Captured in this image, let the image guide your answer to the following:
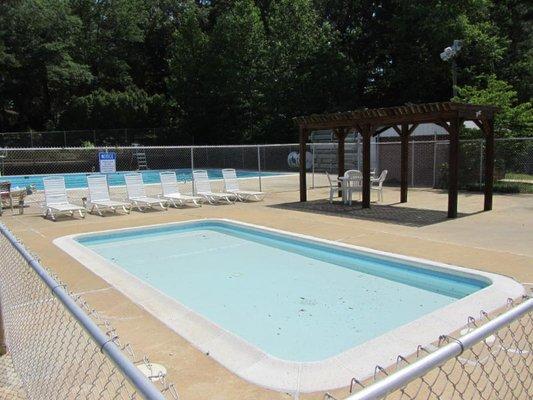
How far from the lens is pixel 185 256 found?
9609 mm

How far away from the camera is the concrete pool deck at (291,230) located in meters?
4.19

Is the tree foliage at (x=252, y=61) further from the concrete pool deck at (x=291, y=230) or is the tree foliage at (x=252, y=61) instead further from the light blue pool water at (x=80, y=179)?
the concrete pool deck at (x=291, y=230)

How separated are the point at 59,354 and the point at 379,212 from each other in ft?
32.9

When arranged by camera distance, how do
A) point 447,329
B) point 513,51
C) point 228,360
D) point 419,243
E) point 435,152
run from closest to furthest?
point 228,360 < point 447,329 < point 419,243 < point 435,152 < point 513,51

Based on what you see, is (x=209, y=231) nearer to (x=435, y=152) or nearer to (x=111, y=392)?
(x=111, y=392)

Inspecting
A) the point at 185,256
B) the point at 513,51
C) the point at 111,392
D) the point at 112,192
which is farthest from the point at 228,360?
the point at 513,51

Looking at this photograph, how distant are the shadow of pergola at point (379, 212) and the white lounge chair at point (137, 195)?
3.49m

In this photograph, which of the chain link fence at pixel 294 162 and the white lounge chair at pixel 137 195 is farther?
the chain link fence at pixel 294 162

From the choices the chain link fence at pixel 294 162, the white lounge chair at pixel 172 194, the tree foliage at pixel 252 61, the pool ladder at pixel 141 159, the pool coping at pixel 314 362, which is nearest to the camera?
the pool coping at pixel 314 362

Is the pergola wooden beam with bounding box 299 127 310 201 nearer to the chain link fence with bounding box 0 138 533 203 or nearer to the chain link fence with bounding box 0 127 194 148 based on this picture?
the chain link fence with bounding box 0 138 533 203

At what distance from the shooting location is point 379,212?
→ 13.0 metres

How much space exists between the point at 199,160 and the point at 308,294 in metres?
30.8

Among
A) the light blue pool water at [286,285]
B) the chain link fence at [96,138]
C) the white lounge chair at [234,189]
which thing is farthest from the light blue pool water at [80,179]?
the light blue pool water at [286,285]

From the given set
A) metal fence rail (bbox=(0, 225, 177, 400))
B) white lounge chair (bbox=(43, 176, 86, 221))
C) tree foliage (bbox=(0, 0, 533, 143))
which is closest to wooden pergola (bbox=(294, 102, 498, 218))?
white lounge chair (bbox=(43, 176, 86, 221))
